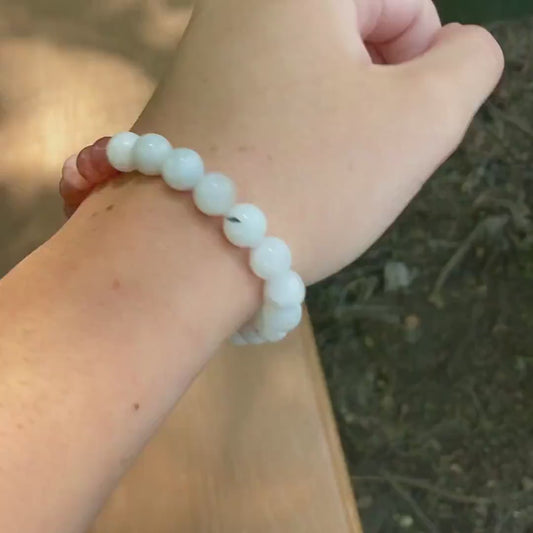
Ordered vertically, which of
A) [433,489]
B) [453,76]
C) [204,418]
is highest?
[453,76]

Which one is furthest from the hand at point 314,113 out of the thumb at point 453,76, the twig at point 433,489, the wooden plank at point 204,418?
the twig at point 433,489

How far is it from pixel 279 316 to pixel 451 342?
0.72 meters

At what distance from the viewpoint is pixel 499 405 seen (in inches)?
40.8

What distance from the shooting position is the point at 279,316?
1.26 ft

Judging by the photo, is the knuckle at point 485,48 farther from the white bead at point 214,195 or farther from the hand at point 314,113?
the white bead at point 214,195

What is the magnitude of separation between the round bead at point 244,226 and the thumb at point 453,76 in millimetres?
117

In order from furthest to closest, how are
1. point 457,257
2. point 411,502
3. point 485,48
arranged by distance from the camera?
1. point 457,257
2. point 411,502
3. point 485,48

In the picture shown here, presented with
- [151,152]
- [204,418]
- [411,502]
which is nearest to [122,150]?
[151,152]

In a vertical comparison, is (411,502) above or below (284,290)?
below

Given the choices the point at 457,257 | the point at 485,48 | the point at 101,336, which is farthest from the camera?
the point at 457,257

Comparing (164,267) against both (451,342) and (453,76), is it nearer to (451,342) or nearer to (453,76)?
(453,76)

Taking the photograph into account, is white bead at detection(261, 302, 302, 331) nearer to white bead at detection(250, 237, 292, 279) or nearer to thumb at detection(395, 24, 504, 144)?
white bead at detection(250, 237, 292, 279)

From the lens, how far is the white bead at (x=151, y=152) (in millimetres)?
373

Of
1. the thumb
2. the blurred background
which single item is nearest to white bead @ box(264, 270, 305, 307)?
the thumb
